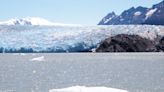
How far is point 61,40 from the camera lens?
15138 centimetres

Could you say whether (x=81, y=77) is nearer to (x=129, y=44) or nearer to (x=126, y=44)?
(x=126, y=44)

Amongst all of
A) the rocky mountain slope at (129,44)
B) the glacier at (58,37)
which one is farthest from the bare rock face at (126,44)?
the glacier at (58,37)

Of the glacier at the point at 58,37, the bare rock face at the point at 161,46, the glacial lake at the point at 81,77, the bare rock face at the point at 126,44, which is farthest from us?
the bare rock face at the point at 161,46

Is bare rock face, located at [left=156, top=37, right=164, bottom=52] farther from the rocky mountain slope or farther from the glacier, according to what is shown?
the glacier

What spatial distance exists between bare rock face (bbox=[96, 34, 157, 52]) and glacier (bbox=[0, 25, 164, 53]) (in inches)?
78.0

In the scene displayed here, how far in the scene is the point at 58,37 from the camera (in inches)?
6078

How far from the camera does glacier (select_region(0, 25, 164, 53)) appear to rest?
142 m

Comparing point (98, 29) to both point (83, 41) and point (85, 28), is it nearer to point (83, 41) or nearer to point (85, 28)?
point (85, 28)

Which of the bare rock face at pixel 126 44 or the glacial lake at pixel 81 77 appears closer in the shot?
the glacial lake at pixel 81 77

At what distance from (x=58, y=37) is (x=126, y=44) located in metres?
36.1

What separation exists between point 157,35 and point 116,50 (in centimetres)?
1810

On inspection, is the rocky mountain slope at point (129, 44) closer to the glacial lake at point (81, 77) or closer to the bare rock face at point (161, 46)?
the bare rock face at point (161, 46)

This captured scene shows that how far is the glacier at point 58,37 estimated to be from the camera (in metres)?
142

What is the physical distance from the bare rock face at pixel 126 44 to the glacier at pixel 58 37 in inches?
78.0
